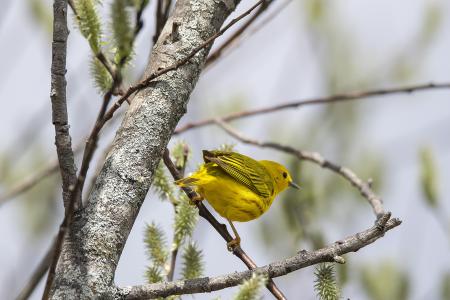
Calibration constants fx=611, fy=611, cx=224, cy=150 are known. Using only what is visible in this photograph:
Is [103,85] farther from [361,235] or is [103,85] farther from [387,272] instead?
→ [387,272]

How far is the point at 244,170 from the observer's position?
3689mm

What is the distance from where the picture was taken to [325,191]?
441cm

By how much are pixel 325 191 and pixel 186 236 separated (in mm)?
2065

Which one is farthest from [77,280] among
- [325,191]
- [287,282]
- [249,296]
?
[325,191]

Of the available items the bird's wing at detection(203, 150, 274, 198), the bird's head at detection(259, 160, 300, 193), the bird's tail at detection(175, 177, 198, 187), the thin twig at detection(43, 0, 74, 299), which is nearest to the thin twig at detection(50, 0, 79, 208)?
the thin twig at detection(43, 0, 74, 299)

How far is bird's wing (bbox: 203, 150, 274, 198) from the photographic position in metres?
3.33

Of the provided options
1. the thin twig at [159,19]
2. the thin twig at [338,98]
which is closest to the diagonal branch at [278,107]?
the thin twig at [338,98]

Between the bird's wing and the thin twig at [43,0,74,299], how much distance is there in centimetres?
155

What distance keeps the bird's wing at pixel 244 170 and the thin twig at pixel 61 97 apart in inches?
61.1

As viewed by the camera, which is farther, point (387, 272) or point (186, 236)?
point (387, 272)

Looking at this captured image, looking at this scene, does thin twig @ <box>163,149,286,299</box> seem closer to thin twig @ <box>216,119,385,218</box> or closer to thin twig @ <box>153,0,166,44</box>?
thin twig @ <box>216,119,385,218</box>

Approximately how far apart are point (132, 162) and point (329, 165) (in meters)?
1.58

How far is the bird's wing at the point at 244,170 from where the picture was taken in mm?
3328

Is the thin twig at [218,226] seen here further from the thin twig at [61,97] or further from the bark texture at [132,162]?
the thin twig at [61,97]
